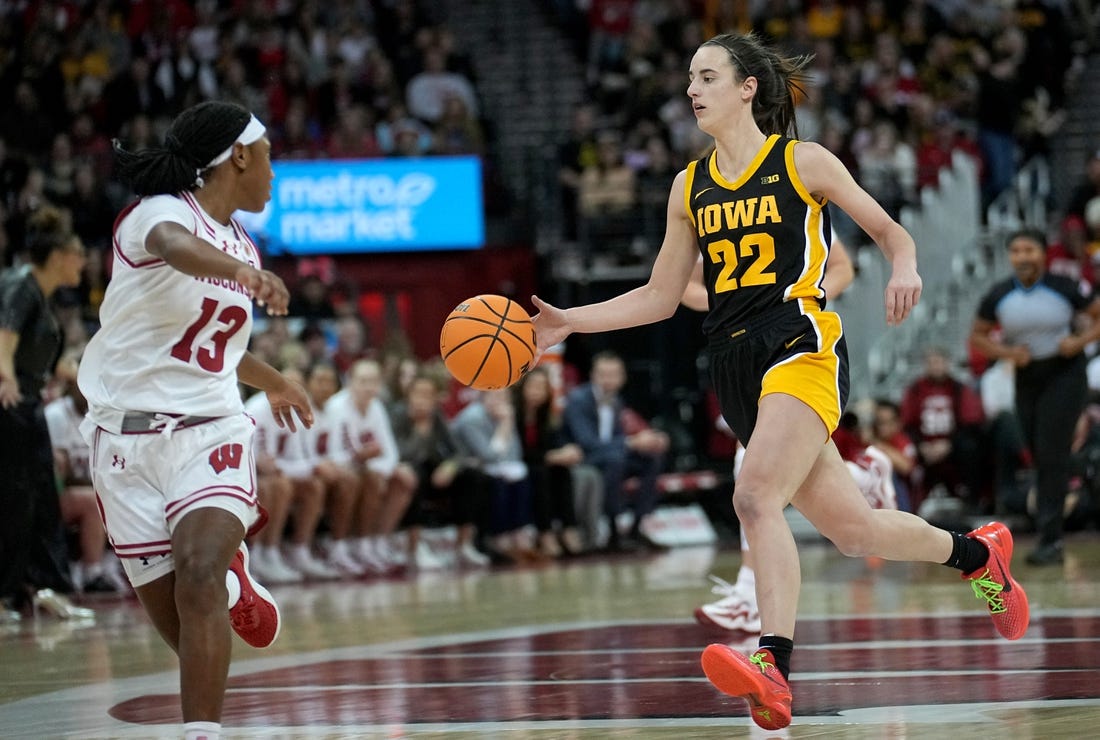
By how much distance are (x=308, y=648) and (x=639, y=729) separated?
10.00ft

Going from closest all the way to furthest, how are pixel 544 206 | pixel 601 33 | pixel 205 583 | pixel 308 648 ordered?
pixel 205 583 → pixel 308 648 → pixel 544 206 → pixel 601 33

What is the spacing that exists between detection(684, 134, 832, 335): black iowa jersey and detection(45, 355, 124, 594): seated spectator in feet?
22.1

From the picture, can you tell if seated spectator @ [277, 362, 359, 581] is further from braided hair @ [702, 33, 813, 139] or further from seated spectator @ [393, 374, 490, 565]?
braided hair @ [702, 33, 813, 139]

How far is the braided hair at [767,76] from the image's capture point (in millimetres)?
5402

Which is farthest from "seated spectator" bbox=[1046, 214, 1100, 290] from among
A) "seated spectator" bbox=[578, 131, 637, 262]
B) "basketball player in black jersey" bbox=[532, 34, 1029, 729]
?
"basketball player in black jersey" bbox=[532, 34, 1029, 729]

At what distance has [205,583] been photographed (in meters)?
4.22

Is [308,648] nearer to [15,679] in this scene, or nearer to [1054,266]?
[15,679]

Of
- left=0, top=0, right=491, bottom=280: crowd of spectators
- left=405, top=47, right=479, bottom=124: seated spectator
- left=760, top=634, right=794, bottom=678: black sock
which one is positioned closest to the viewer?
left=760, top=634, right=794, bottom=678: black sock

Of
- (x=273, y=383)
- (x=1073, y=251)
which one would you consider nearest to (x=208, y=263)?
(x=273, y=383)

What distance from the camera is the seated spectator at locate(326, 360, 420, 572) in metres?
12.9

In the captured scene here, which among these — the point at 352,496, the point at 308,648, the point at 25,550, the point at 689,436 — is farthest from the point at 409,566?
the point at 308,648

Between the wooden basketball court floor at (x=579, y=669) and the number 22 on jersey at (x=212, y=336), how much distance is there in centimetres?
116

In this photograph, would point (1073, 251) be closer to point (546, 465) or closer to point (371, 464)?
point (546, 465)

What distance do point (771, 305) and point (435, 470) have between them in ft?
28.1
